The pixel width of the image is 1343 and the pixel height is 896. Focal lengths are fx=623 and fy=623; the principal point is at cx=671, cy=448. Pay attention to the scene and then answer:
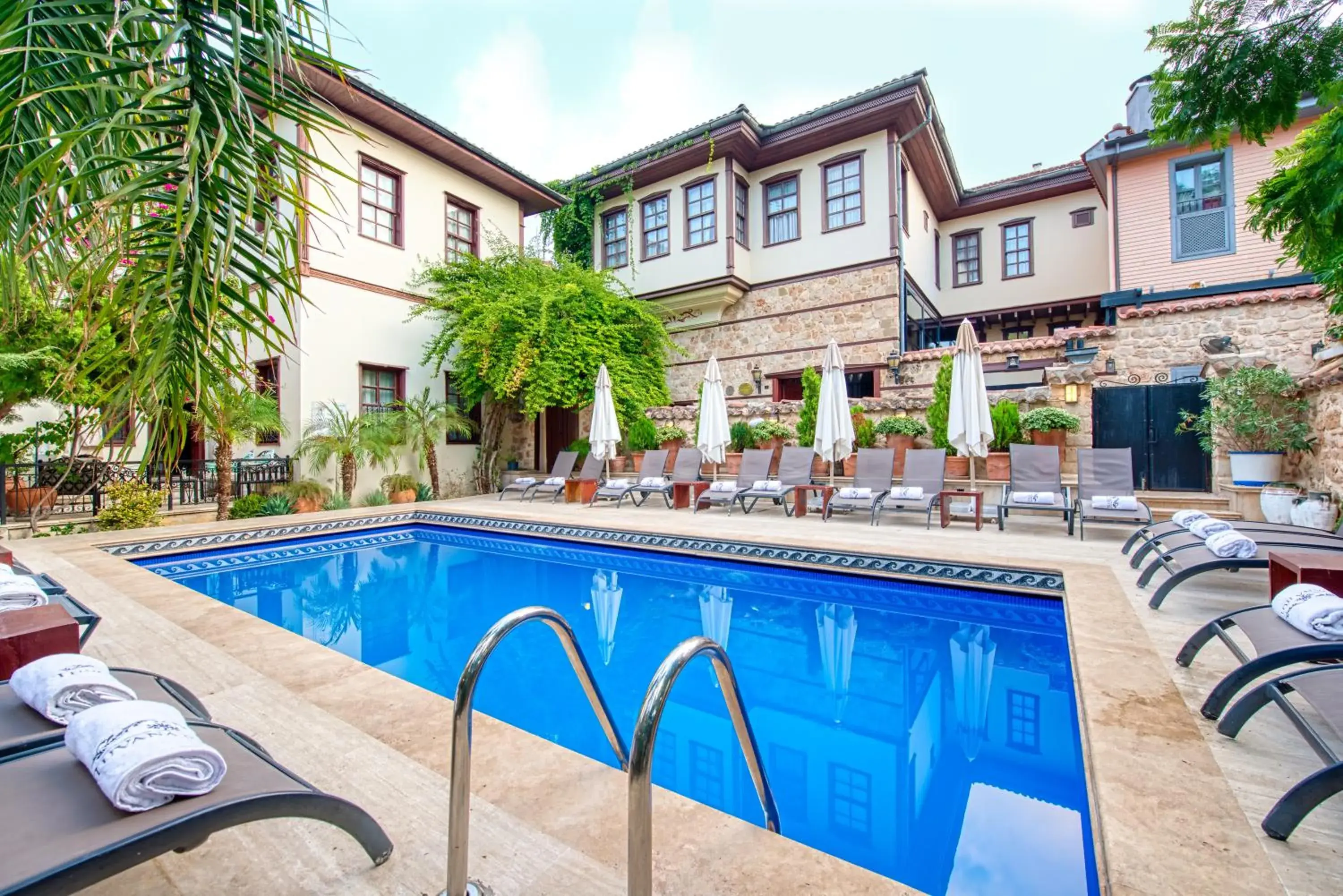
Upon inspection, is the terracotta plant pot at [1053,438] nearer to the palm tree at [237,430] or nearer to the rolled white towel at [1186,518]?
the rolled white towel at [1186,518]

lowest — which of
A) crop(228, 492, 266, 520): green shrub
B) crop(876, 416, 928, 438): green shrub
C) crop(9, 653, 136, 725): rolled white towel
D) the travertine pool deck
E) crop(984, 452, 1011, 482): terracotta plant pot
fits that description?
the travertine pool deck

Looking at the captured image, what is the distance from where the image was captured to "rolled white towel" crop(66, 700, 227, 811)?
1.33 metres

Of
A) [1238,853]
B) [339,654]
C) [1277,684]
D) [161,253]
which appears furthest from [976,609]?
[161,253]

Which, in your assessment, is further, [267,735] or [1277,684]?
[267,735]

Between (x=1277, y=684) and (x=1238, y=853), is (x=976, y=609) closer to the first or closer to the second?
(x=1277, y=684)

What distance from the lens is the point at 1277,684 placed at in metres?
2.25

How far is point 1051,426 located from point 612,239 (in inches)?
441

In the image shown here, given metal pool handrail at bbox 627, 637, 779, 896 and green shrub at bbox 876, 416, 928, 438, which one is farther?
green shrub at bbox 876, 416, 928, 438

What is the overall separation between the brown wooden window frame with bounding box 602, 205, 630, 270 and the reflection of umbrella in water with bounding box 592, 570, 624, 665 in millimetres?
10497

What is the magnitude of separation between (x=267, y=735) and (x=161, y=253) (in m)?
1.87

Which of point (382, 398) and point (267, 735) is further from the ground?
point (382, 398)

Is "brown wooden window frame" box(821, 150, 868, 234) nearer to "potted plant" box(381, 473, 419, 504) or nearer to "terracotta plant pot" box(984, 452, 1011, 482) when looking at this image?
"terracotta plant pot" box(984, 452, 1011, 482)

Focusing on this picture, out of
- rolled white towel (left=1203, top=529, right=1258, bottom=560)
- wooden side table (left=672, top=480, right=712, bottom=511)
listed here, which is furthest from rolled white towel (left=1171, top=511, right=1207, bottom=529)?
wooden side table (left=672, top=480, right=712, bottom=511)

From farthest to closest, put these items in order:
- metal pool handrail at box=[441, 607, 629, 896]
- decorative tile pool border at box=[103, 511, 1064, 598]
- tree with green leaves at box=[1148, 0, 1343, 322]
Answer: decorative tile pool border at box=[103, 511, 1064, 598] → tree with green leaves at box=[1148, 0, 1343, 322] → metal pool handrail at box=[441, 607, 629, 896]
